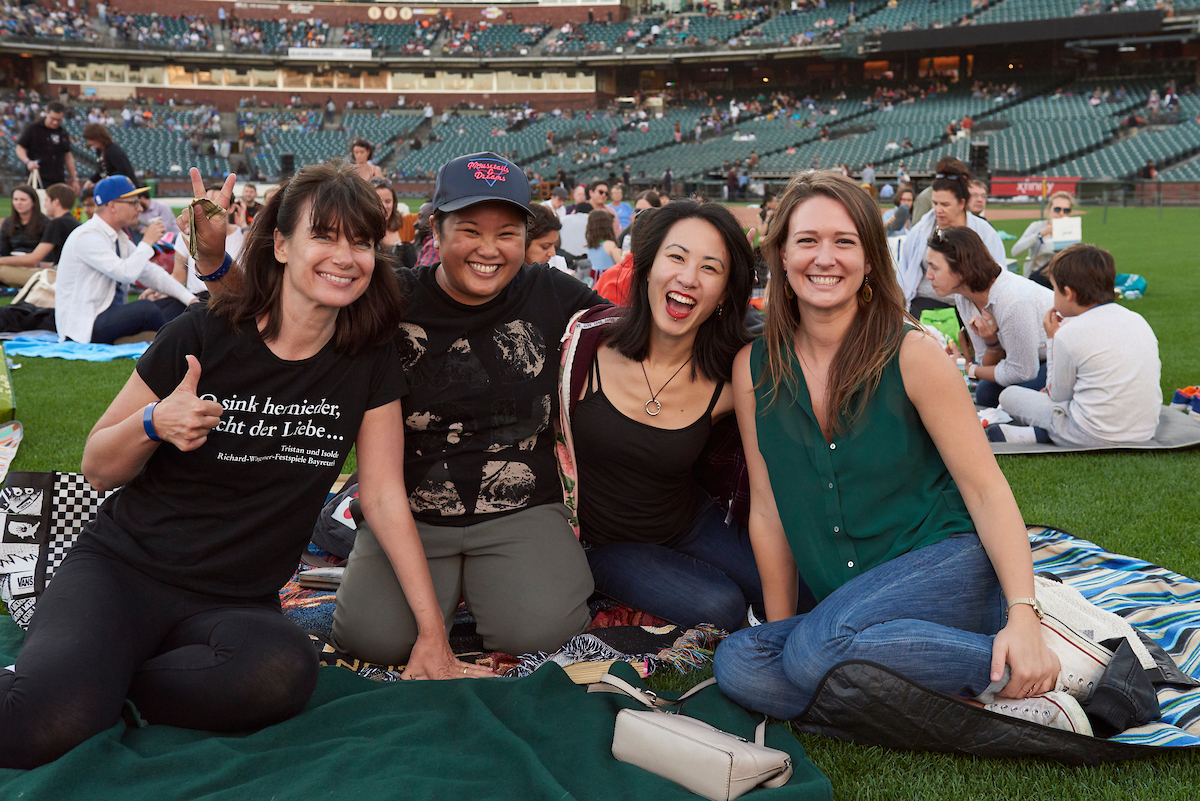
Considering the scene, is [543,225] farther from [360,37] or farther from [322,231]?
[360,37]

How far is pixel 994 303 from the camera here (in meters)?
6.20

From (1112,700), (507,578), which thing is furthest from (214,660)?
(1112,700)

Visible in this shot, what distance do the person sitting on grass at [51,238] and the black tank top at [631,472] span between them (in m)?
9.91

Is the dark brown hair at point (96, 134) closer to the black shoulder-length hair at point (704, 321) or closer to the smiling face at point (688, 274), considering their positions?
the black shoulder-length hair at point (704, 321)

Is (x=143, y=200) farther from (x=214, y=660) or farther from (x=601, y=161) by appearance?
(x=601, y=161)

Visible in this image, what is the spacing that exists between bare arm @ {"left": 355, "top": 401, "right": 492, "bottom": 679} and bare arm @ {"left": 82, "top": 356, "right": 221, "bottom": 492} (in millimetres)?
531

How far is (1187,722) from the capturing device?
2.64 m

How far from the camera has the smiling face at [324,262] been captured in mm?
2676

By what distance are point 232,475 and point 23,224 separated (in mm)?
10992

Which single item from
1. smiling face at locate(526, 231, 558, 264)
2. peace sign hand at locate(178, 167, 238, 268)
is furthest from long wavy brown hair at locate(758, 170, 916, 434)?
smiling face at locate(526, 231, 558, 264)

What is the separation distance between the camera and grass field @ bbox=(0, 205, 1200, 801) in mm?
2389

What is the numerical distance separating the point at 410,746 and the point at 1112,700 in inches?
75.6

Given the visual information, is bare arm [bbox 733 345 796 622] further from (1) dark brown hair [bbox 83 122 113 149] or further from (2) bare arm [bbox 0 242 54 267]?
(2) bare arm [bbox 0 242 54 267]

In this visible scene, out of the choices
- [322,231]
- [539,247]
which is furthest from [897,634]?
[539,247]
